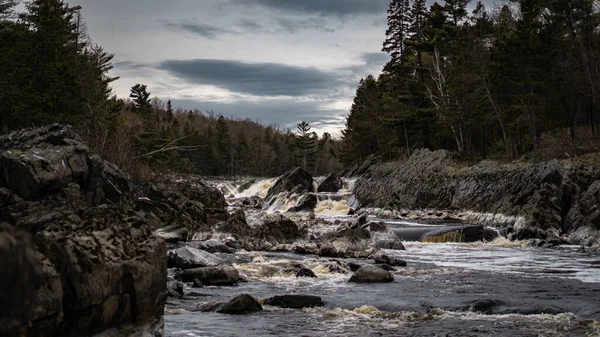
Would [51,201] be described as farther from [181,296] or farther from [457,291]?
[457,291]

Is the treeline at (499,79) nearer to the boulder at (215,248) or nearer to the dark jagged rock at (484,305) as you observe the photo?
the boulder at (215,248)

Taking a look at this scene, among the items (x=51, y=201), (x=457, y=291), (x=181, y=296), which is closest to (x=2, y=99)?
(x=51, y=201)

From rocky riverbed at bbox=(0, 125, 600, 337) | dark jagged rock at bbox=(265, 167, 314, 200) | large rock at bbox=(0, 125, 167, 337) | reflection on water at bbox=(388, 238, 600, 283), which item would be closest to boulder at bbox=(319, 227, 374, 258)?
rocky riverbed at bbox=(0, 125, 600, 337)

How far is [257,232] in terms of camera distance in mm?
23359

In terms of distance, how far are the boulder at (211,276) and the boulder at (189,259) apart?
1.12 meters

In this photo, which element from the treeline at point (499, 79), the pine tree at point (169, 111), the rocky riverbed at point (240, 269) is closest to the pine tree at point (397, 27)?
the treeline at point (499, 79)

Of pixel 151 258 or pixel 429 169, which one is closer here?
pixel 151 258

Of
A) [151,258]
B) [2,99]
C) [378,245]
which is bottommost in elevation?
[378,245]

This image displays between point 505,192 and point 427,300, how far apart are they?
857 inches

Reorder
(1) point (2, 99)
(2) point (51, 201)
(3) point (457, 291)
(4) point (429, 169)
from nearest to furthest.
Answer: (3) point (457, 291) → (2) point (51, 201) → (1) point (2, 99) → (4) point (429, 169)

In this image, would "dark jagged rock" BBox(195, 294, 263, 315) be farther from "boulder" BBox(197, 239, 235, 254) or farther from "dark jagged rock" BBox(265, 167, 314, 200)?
"dark jagged rock" BBox(265, 167, 314, 200)

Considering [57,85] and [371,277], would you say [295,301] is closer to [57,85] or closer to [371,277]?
[371,277]

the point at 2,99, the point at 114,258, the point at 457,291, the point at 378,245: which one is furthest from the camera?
the point at 2,99

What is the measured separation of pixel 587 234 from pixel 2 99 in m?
32.7
